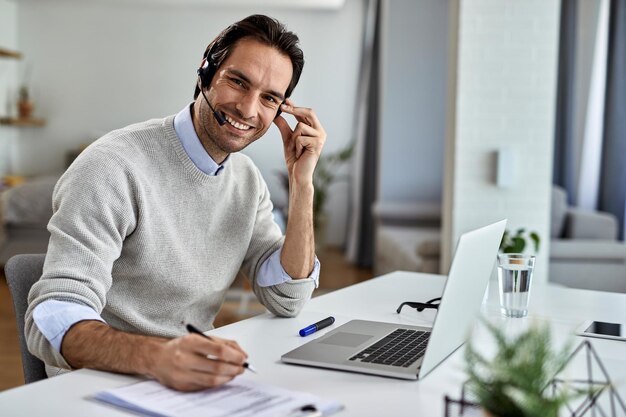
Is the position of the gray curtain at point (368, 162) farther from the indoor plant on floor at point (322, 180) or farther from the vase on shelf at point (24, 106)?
the vase on shelf at point (24, 106)

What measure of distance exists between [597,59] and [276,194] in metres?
4.00

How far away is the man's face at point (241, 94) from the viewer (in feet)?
5.66

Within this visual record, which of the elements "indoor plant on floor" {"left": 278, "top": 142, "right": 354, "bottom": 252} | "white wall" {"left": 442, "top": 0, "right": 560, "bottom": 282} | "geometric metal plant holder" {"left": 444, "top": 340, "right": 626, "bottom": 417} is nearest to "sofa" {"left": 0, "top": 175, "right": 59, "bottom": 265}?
"indoor plant on floor" {"left": 278, "top": 142, "right": 354, "bottom": 252}

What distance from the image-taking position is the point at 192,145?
1.70 metres

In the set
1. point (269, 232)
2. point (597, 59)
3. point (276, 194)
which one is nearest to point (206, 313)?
point (269, 232)

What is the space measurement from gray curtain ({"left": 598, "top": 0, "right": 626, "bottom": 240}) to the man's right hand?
459 centimetres

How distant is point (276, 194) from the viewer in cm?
884

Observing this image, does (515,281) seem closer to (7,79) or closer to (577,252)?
(577,252)

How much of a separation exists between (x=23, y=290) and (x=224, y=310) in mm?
3456

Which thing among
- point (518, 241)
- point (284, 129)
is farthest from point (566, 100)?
point (284, 129)

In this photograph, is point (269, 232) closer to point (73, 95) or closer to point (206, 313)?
point (206, 313)

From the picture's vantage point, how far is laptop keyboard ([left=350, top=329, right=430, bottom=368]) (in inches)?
50.5

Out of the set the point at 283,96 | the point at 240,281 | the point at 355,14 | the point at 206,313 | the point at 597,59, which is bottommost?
the point at 240,281

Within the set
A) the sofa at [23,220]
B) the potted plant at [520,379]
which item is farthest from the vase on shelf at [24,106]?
the potted plant at [520,379]
